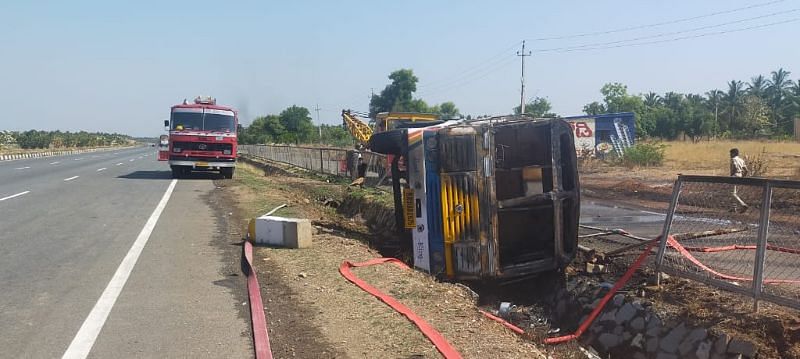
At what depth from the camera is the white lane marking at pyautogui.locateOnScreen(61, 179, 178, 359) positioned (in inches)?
191

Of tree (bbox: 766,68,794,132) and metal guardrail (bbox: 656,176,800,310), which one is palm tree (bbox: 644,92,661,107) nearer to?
tree (bbox: 766,68,794,132)

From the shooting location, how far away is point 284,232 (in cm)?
905

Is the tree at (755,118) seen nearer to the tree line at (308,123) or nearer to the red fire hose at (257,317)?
the tree line at (308,123)

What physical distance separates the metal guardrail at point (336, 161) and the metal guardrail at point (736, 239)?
863cm

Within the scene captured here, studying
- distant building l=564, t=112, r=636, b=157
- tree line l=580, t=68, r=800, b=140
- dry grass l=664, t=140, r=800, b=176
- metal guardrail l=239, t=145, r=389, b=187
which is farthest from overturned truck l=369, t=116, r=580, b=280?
tree line l=580, t=68, r=800, b=140

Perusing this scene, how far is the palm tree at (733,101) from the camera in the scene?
70.0 metres

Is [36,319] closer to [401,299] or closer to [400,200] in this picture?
[401,299]

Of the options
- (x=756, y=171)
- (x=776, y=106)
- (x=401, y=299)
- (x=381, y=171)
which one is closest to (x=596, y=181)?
(x=756, y=171)

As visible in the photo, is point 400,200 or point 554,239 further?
point 400,200

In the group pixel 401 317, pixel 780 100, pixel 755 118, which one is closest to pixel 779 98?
pixel 780 100

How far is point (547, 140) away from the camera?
8.66 meters

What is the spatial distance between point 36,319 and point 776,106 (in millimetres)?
85533

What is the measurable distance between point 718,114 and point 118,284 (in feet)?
256

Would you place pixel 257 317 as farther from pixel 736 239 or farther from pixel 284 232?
pixel 736 239
